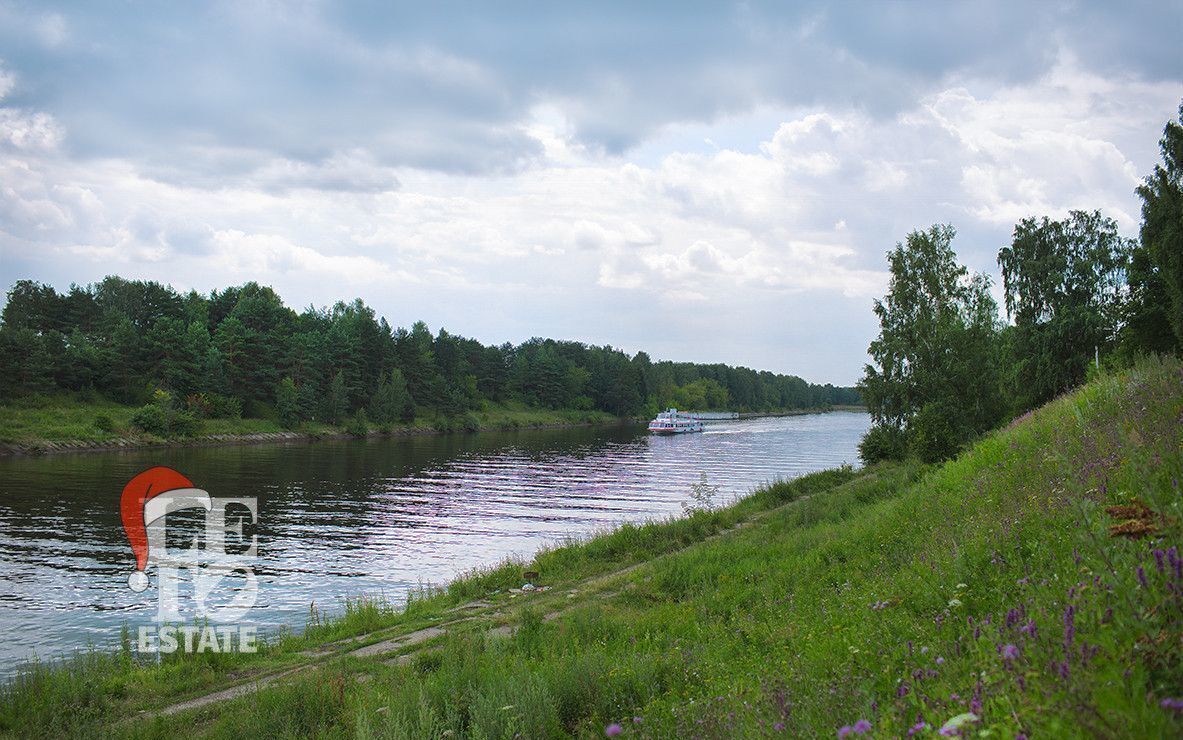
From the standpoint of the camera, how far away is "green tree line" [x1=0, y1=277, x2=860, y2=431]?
232ft

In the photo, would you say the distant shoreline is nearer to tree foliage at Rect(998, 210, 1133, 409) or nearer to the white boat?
the white boat

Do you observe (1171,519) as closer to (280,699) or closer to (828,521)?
(280,699)

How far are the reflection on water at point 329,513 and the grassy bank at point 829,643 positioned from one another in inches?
231

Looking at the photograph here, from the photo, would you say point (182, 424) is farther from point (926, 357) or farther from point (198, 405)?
point (926, 357)

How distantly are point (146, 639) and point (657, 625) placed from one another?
411 inches

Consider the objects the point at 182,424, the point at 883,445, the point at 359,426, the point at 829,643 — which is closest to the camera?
the point at 829,643

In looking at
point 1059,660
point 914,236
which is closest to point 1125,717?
point 1059,660

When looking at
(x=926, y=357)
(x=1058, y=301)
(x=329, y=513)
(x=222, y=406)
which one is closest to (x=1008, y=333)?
A: (x=1058, y=301)

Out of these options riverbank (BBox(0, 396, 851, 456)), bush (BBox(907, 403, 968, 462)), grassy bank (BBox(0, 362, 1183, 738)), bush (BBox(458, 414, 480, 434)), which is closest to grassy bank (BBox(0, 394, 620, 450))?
riverbank (BBox(0, 396, 851, 456))

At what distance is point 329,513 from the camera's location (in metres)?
31.6

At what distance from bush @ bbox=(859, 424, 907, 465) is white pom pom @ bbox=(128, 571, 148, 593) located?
116 feet

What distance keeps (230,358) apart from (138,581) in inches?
2904

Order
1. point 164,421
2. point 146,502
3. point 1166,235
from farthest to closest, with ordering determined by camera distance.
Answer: point 164,421
point 146,502
point 1166,235

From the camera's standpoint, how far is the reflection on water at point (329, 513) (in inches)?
680
